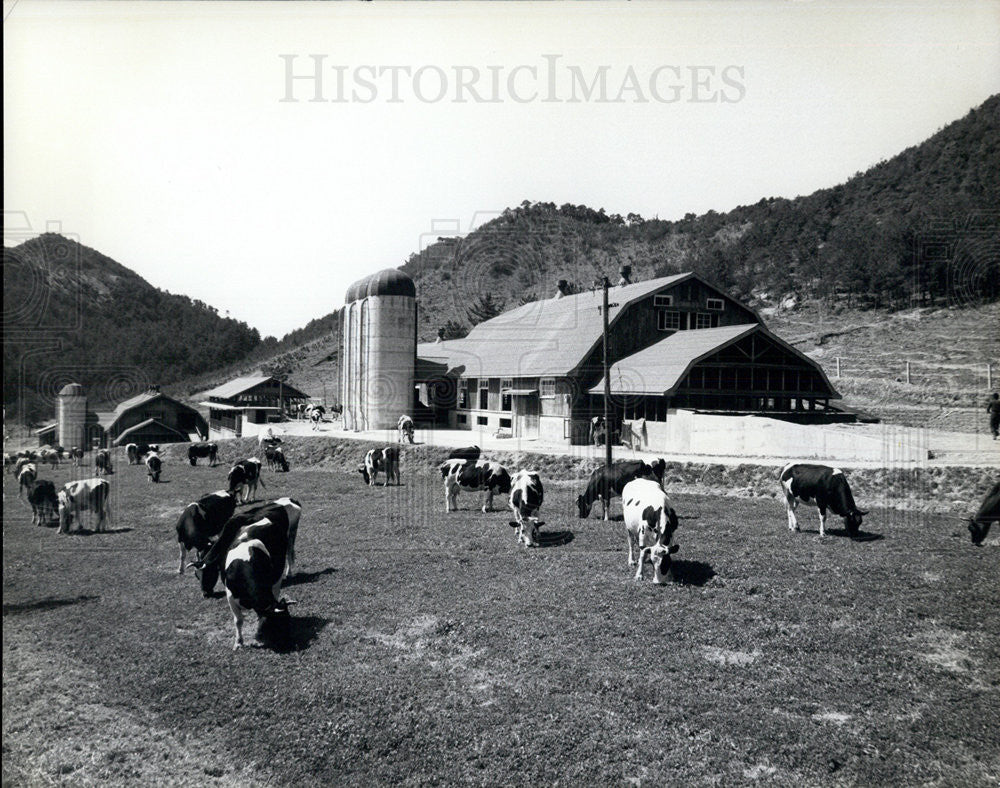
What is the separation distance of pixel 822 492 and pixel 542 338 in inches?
952

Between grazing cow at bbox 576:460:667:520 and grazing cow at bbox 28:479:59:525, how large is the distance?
1477 centimetres

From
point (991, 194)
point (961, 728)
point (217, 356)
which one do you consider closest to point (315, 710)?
point (961, 728)

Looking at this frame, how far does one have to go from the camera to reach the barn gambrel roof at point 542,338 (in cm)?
3234

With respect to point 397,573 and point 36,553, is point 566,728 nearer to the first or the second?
point 397,573

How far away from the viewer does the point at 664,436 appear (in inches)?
1038

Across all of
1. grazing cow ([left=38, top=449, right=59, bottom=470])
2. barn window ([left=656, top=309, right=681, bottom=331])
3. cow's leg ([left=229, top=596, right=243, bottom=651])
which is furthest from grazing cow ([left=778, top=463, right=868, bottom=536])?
grazing cow ([left=38, top=449, right=59, bottom=470])

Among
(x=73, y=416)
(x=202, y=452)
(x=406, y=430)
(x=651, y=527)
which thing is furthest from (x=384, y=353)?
(x=651, y=527)

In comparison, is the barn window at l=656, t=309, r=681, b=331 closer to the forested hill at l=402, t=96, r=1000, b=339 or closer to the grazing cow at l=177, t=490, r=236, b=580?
the forested hill at l=402, t=96, r=1000, b=339

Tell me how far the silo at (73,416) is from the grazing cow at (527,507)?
31.8m

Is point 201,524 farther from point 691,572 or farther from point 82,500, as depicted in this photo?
point 691,572

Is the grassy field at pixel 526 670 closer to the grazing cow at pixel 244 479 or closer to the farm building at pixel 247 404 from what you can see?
the grazing cow at pixel 244 479

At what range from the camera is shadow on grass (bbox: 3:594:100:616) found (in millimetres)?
10359

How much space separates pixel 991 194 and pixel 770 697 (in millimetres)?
55522

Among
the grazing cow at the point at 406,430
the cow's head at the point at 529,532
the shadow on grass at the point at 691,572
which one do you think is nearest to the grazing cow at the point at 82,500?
the cow's head at the point at 529,532
